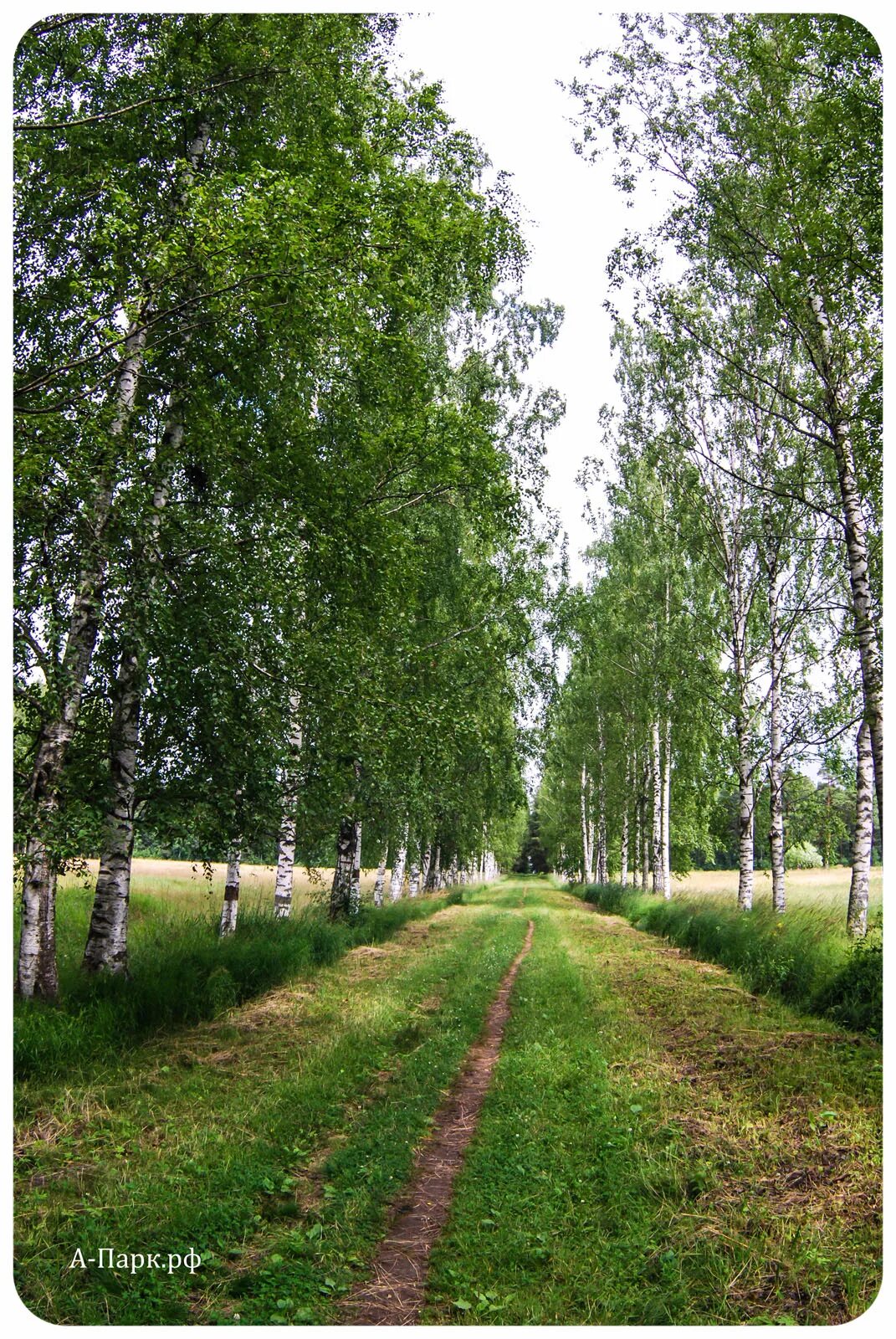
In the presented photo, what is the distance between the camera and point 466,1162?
199 inches

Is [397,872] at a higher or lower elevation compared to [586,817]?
lower

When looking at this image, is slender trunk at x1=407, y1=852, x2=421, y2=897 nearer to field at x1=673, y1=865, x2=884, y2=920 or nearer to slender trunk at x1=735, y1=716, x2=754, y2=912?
field at x1=673, y1=865, x2=884, y2=920

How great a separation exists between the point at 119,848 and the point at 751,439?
15.9m

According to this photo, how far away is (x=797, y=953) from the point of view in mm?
9820

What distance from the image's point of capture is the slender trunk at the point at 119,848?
7.51 metres

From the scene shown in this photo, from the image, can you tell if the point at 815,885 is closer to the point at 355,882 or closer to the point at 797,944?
the point at 797,944

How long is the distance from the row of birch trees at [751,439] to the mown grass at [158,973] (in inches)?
328

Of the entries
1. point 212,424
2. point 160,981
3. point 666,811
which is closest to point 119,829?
point 160,981

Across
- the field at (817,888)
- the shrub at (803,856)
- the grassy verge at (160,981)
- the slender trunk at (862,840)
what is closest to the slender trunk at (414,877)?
the field at (817,888)

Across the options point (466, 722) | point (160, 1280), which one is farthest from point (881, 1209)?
point (466, 722)

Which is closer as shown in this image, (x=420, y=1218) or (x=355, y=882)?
(x=420, y=1218)

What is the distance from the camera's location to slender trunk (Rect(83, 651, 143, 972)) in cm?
751

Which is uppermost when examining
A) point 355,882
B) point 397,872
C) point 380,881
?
point 355,882

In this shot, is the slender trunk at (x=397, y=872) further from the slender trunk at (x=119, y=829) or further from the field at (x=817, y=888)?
the slender trunk at (x=119, y=829)
